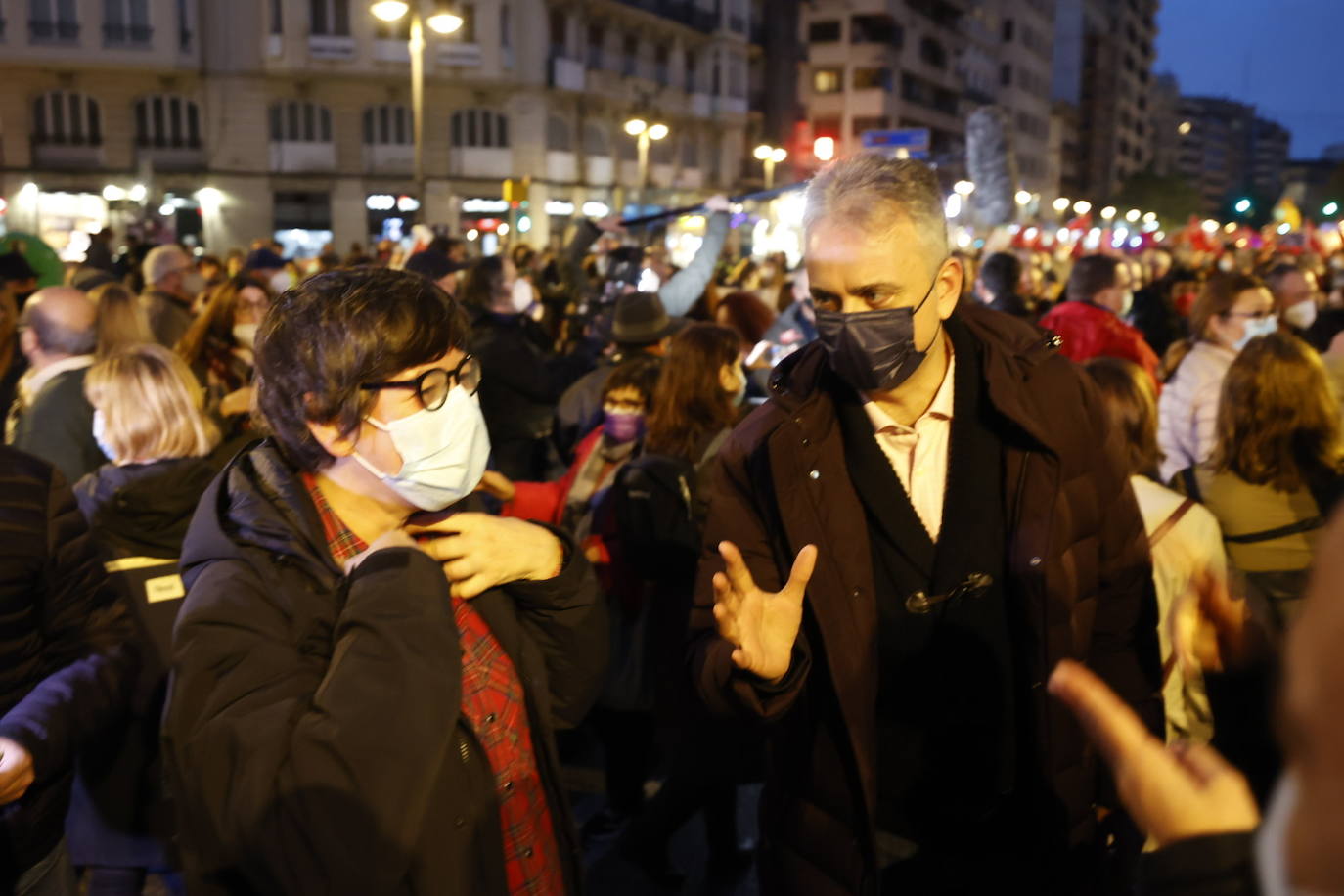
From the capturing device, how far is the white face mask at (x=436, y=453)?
84.1 inches

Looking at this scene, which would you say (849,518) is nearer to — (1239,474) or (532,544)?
(532,544)

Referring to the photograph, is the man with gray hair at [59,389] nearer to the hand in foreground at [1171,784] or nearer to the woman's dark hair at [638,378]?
the woman's dark hair at [638,378]

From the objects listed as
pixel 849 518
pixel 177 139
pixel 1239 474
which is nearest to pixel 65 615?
pixel 849 518

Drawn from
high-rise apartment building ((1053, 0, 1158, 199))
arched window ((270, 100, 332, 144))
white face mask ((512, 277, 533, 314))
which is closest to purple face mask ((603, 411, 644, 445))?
A: white face mask ((512, 277, 533, 314))

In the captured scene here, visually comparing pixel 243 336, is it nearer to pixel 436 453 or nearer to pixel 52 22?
pixel 436 453

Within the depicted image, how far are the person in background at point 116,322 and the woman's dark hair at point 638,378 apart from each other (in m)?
2.33

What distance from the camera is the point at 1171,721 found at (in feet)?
11.5

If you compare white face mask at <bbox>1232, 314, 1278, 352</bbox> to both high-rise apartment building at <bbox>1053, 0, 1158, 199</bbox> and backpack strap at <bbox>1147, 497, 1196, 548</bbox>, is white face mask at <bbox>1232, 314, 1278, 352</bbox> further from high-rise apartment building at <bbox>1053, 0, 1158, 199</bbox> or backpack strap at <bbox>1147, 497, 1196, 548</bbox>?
high-rise apartment building at <bbox>1053, 0, 1158, 199</bbox>

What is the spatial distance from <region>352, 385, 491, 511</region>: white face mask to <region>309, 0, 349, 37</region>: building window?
4207cm

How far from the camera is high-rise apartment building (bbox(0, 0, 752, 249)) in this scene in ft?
126

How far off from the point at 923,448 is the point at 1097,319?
4603 millimetres

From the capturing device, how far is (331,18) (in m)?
40.3

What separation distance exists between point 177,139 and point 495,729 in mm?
42891

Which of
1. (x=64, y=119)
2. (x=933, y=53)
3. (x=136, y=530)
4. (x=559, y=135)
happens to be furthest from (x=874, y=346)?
(x=933, y=53)
